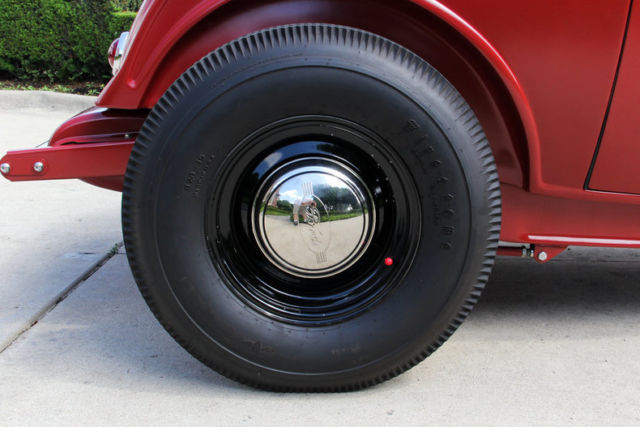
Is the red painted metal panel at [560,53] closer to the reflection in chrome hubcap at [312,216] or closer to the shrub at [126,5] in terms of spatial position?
the reflection in chrome hubcap at [312,216]

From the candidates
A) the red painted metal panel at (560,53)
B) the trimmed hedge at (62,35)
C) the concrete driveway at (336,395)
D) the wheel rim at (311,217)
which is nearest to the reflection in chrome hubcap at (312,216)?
the wheel rim at (311,217)

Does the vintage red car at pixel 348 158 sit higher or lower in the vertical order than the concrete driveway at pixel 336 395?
higher

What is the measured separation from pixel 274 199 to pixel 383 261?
359 mm

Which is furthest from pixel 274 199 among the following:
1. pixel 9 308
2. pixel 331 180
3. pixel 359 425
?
pixel 9 308

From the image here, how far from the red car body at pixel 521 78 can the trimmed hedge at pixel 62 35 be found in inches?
258

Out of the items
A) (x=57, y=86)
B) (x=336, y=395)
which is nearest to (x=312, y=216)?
(x=336, y=395)

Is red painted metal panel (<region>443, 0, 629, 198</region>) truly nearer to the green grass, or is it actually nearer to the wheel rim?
the wheel rim

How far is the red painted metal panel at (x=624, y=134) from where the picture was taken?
5.55ft

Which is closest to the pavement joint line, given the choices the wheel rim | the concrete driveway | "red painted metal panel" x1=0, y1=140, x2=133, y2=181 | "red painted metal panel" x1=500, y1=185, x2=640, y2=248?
the concrete driveway

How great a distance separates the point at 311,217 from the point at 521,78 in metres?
0.69

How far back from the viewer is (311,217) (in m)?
1.76

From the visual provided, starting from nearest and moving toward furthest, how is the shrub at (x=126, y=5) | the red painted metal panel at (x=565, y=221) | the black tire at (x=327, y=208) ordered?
the black tire at (x=327, y=208) → the red painted metal panel at (x=565, y=221) → the shrub at (x=126, y=5)

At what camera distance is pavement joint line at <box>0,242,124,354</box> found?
2.16m

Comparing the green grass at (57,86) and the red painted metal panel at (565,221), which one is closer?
the red painted metal panel at (565,221)
